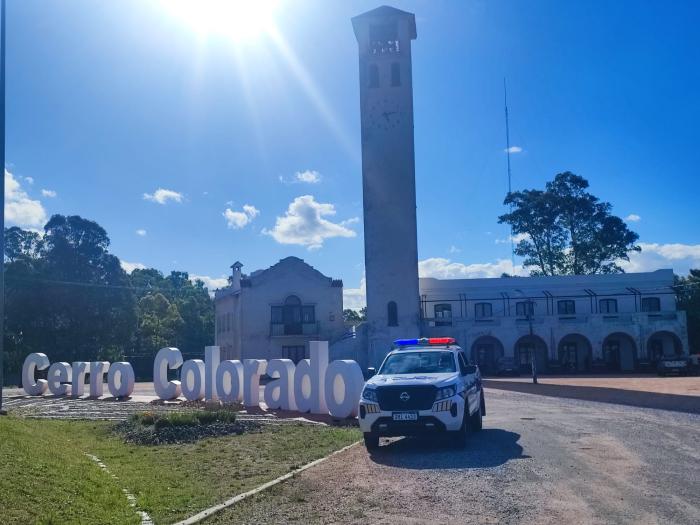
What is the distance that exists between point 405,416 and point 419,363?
6.18 feet

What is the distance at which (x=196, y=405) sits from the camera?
24.6m

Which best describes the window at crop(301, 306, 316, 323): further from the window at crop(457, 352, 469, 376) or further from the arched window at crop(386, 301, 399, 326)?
the window at crop(457, 352, 469, 376)

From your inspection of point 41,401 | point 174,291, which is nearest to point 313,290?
point 41,401

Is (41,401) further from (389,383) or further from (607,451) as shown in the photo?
(607,451)

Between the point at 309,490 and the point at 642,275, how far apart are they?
49.2 m

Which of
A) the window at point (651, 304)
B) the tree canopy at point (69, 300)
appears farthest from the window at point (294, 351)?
the window at point (651, 304)

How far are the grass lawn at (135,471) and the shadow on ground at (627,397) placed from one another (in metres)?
10.4

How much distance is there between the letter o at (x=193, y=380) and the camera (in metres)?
26.0

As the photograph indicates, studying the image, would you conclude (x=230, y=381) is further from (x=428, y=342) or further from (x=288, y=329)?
(x=288, y=329)

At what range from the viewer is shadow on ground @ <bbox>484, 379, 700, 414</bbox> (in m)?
20.7

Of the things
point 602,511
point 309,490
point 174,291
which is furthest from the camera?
point 174,291

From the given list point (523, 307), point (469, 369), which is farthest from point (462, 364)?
point (523, 307)

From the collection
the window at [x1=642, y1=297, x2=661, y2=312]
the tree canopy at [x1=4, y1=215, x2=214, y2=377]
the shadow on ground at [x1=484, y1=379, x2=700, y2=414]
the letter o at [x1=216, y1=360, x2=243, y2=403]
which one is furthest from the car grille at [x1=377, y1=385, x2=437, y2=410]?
the window at [x1=642, y1=297, x2=661, y2=312]

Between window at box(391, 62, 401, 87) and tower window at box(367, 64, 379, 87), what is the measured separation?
3.24 feet
